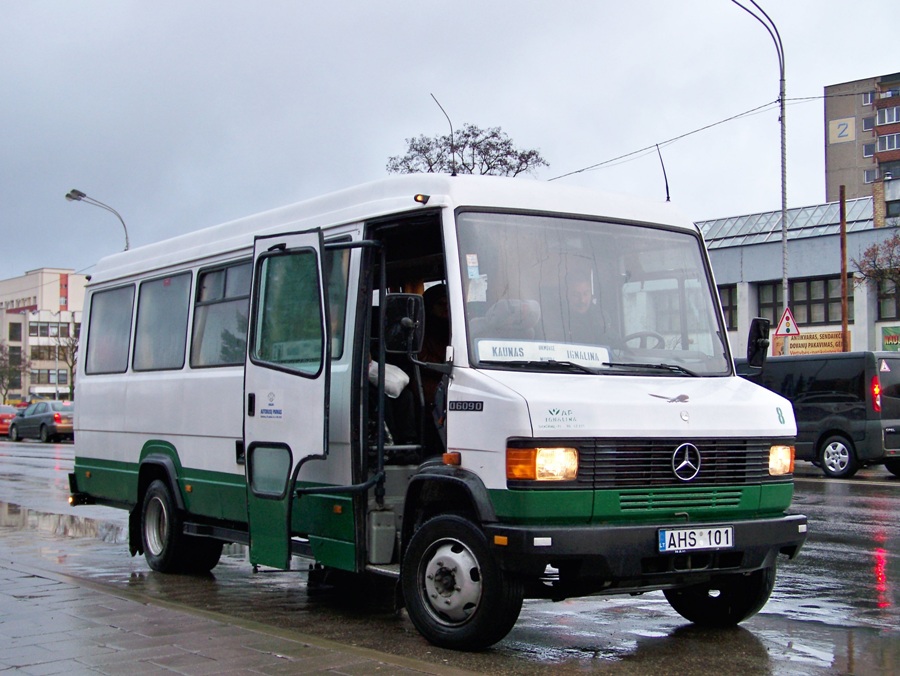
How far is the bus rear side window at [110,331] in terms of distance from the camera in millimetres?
11156

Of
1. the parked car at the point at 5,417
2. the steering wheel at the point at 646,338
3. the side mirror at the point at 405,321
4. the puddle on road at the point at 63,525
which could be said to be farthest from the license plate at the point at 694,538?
the parked car at the point at 5,417

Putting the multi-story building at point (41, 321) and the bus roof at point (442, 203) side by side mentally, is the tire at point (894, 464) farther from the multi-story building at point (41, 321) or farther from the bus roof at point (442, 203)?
the multi-story building at point (41, 321)

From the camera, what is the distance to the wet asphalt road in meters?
6.58

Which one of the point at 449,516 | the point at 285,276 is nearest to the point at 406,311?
the point at 449,516

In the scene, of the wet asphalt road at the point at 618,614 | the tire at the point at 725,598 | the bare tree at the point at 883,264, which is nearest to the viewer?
the wet asphalt road at the point at 618,614

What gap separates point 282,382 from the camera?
810 cm

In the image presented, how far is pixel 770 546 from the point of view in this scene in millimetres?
6855

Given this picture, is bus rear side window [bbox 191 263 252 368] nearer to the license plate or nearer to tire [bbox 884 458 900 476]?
the license plate

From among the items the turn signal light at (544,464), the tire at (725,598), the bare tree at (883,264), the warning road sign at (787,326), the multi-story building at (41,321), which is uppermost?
the multi-story building at (41,321)

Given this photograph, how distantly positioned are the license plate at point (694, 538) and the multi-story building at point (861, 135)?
92506 millimetres

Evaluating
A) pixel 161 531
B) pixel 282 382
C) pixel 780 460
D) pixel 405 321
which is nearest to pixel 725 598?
pixel 780 460

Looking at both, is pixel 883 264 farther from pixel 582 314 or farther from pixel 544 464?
pixel 544 464

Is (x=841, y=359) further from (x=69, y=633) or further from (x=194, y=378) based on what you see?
(x=69, y=633)

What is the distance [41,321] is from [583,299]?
136795 millimetres
